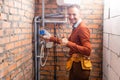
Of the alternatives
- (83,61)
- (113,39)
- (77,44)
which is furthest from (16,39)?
(113,39)

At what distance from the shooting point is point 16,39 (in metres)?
2.17

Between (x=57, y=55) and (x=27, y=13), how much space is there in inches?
34.1

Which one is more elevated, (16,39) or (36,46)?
(16,39)

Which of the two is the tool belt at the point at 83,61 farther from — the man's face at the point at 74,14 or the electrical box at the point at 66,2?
the electrical box at the point at 66,2

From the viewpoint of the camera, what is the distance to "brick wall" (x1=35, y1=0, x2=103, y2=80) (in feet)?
9.82

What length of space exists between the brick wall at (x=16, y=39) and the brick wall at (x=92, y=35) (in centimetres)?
30

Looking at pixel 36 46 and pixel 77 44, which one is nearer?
pixel 77 44

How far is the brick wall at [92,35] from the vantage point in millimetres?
2992

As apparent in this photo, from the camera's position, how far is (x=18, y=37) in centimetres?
224

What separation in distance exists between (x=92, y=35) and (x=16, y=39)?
4.32 ft

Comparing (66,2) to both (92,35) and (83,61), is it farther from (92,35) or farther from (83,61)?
(83,61)

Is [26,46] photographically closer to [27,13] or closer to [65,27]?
[27,13]

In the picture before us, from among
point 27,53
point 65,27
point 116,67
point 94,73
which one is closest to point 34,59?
point 27,53

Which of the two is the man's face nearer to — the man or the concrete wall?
the man
